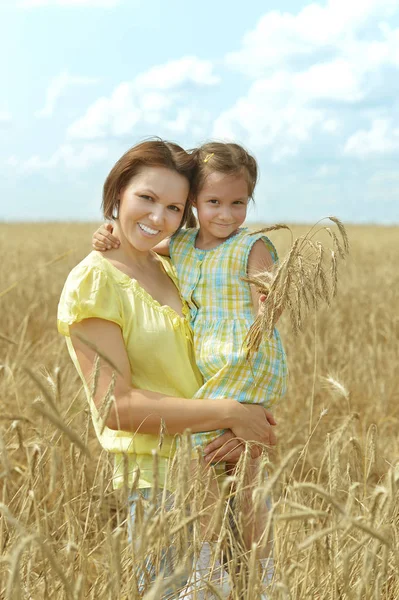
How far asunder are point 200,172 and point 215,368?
0.56 m

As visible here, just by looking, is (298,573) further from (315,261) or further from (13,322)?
(13,322)

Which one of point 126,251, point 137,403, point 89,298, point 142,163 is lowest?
point 137,403

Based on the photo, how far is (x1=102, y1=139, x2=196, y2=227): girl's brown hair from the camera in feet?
6.61

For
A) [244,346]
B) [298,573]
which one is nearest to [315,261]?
[244,346]

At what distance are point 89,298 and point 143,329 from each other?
0.53 ft

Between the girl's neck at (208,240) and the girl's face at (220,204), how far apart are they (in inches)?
1.0

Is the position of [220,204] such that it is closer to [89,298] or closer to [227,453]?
[89,298]

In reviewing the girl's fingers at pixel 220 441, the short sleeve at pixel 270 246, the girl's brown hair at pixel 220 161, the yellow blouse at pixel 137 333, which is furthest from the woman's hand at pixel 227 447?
the girl's brown hair at pixel 220 161

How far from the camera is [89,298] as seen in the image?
1833mm

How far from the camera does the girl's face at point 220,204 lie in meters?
2.10

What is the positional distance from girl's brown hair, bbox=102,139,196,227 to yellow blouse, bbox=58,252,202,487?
0.18 m

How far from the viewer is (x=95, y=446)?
350 centimetres

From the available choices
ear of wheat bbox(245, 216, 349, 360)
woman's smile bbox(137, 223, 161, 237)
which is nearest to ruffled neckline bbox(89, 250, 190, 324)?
woman's smile bbox(137, 223, 161, 237)

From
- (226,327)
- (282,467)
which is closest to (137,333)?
(226,327)
